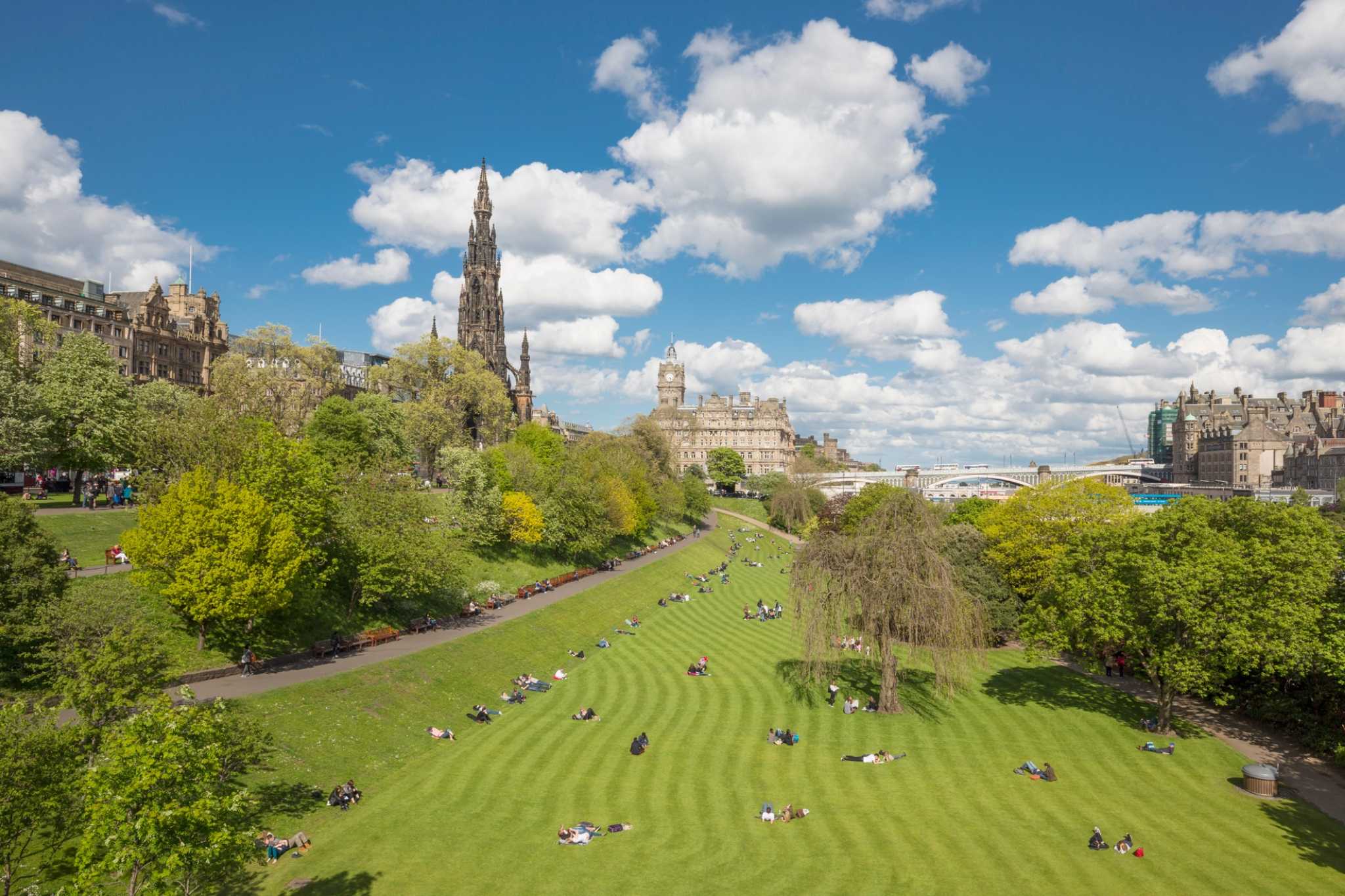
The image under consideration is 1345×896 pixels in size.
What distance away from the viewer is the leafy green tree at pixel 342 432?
65.9 m

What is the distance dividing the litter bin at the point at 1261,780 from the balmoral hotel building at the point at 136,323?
92160 mm

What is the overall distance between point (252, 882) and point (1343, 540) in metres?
44.4

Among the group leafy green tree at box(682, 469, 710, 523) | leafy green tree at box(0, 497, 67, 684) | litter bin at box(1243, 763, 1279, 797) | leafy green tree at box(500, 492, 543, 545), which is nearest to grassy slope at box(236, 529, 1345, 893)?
litter bin at box(1243, 763, 1279, 797)

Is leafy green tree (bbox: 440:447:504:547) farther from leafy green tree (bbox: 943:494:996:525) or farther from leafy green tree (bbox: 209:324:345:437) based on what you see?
leafy green tree (bbox: 943:494:996:525)

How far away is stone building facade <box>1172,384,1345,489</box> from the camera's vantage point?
164m

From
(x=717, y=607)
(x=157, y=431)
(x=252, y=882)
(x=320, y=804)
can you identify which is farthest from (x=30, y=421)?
(x=717, y=607)

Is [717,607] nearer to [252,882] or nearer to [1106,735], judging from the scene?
[1106,735]

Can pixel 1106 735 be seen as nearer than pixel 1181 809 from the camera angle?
No

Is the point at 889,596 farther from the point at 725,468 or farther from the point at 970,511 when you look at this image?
the point at 725,468

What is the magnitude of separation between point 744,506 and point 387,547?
10572 cm

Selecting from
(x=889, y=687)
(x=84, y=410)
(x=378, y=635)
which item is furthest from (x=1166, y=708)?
(x=84, y=410)

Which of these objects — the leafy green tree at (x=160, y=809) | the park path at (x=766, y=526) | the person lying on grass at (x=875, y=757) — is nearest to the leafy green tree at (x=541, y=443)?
the park path at (x=766, y=526)

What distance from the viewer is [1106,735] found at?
3409cm

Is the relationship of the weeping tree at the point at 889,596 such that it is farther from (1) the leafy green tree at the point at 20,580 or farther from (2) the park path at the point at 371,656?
(1) the leafy green tree at the point at 20,580
